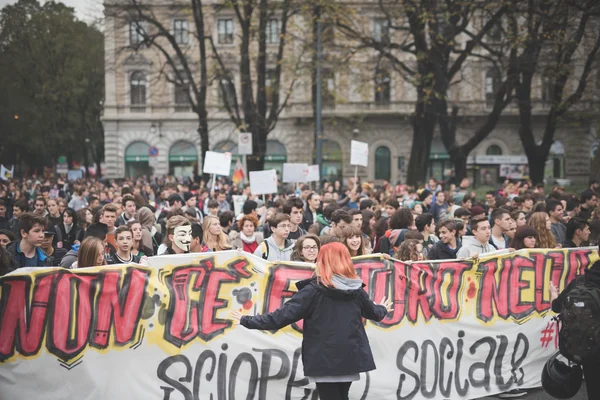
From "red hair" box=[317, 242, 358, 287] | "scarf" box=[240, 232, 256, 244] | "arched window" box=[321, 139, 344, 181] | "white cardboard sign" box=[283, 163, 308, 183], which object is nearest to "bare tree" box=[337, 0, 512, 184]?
"white cardboard sign" box=[283, 163, 308, 183]

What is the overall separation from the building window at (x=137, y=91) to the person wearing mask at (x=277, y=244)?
41.6 m

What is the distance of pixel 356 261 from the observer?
670 centimetres

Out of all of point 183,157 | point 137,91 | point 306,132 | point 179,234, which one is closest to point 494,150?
point 306,132

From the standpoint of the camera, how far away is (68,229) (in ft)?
35.8

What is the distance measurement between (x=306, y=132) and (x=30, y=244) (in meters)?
39.9

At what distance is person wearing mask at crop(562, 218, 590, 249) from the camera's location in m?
8.15

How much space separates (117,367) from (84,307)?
0.54 metres

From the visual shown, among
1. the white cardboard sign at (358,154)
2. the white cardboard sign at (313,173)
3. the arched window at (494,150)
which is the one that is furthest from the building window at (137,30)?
the arched window at (494,150)

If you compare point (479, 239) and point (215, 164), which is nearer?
point (479, 239)

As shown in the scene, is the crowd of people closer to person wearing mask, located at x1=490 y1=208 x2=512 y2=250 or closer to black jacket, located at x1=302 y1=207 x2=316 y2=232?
person wearing mask, located at x1=490 y1=208 x2=512 y2=250

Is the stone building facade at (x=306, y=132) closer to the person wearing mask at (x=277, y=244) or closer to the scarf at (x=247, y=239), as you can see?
the scarf at (x=247, y=239)

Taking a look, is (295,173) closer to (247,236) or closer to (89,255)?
(247,236)

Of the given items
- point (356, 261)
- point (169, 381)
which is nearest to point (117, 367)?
point (169, 381)

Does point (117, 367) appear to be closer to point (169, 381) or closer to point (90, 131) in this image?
point (169, 381)
